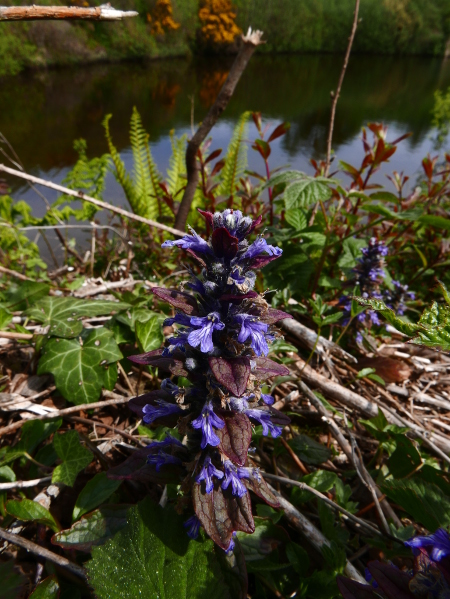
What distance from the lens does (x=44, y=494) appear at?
1642 mm

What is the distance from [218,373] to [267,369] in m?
0.29

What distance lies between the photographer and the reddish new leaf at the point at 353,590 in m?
1.05

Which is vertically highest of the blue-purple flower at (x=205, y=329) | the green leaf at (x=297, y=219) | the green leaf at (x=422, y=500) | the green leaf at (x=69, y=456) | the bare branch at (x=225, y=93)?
the bare branch at (x=225, y=93)

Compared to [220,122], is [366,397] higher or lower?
lower

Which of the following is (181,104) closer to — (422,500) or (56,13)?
(56,13)

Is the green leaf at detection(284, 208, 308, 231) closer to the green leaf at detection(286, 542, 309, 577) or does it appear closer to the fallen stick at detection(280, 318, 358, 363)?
the fallen stick at detection(280, 318, 358, 363)

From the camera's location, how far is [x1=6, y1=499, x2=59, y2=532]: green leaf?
55.1 inches

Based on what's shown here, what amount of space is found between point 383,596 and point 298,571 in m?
0.47

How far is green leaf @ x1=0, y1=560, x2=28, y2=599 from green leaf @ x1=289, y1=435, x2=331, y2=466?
127 cm

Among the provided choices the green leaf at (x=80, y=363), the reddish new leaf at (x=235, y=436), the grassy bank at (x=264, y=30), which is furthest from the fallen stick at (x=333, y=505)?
the grassy bank at (x=264, y=30)

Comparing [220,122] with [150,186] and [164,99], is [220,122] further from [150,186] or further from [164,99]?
[150,186]

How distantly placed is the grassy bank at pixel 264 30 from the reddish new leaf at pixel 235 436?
2683cm

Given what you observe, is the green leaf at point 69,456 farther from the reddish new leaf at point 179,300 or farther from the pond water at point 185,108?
the pond water at point 185,108

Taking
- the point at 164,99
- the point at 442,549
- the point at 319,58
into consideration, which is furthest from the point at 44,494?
the point at 319,58
